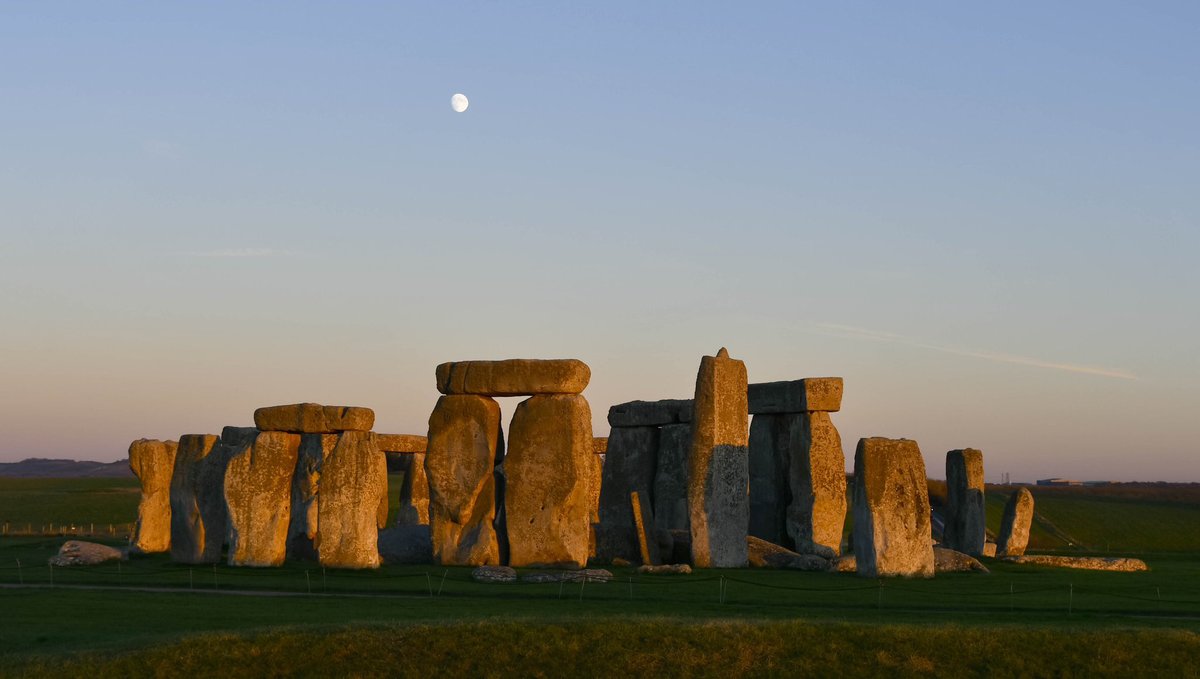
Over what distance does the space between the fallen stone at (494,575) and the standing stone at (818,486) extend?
9445 mm

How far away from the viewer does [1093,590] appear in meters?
21.1

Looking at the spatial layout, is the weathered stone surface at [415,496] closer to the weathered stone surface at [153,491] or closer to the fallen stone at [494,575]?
the weathered stone surface at [153,491]

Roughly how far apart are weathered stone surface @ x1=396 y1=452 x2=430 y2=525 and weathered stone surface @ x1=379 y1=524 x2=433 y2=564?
716 centimetres

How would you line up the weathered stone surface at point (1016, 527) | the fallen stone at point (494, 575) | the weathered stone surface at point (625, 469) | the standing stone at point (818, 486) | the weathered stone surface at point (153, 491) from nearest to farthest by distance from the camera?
the fallen stone at point (494, 575)
the weathered stone surface at point (153, 491)
the standing stone at point (818, 486)
the weathered stone surface at point (625, 469)
the weathered stone surface at point (1016, 527)

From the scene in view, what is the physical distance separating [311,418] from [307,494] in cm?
505

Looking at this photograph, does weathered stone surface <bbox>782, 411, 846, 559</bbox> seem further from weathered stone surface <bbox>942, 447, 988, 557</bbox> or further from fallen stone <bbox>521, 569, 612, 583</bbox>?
fallen stone <bbox>521, 569, 612, 583</bbox>

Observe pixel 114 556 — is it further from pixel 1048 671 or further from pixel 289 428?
pixel 1048 671

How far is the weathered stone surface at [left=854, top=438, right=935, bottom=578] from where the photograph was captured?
23.0 m

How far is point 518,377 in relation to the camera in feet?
83.8

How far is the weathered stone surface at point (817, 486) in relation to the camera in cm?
2952

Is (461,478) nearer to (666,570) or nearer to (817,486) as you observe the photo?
(666,570)

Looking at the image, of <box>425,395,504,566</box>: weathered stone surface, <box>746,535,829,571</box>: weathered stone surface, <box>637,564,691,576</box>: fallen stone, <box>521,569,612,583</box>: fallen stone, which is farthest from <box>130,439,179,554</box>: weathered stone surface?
<box>746,535,829,571</box>: weathered stone surface

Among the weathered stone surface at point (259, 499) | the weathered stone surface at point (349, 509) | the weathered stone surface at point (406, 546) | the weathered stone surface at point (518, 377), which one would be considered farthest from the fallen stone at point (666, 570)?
the weathered stone surface at point (259, 499)

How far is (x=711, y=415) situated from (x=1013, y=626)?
1014 cm
